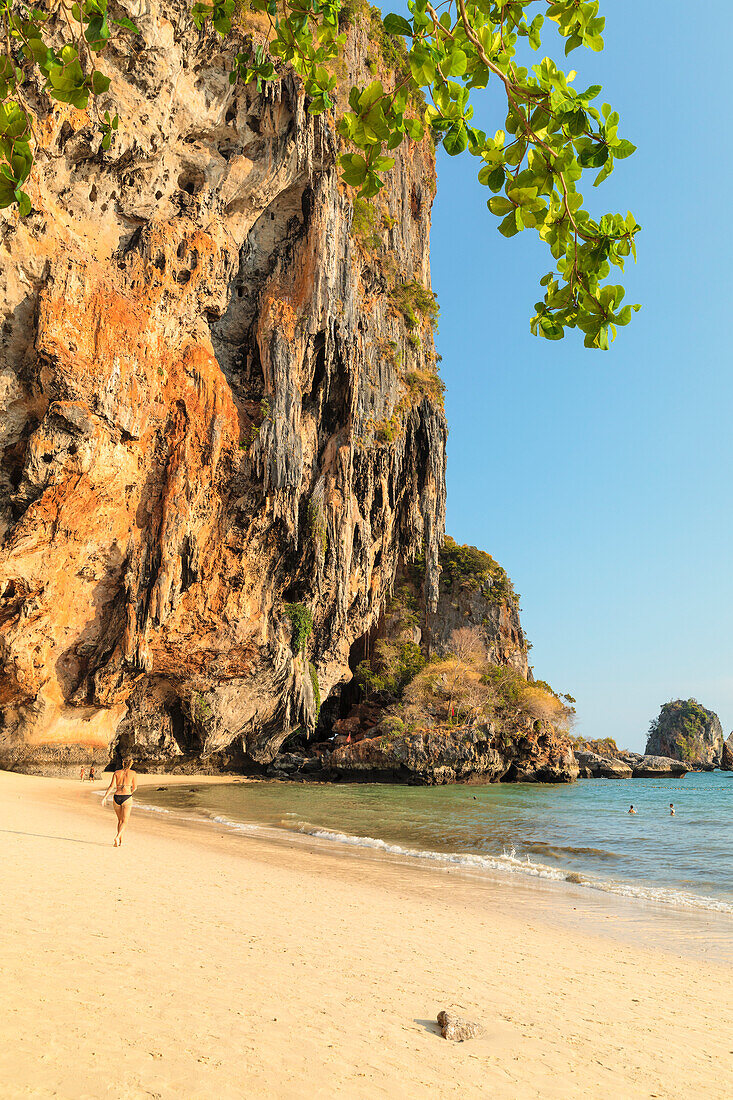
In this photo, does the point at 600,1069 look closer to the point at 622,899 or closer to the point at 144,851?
the point at 622,899

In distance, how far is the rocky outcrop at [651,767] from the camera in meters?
67.5

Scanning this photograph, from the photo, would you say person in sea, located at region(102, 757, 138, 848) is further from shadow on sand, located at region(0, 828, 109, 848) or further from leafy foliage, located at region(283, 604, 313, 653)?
leafy foliage, located at region(283, 604, 313, 653)

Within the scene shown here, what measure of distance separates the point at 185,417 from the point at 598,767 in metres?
53.1

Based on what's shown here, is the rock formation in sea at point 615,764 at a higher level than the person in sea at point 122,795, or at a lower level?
lower

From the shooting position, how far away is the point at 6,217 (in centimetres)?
1596

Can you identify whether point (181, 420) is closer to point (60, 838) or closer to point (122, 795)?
point (122, 795)

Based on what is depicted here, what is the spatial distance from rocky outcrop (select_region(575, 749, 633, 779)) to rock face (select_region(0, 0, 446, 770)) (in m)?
35.6

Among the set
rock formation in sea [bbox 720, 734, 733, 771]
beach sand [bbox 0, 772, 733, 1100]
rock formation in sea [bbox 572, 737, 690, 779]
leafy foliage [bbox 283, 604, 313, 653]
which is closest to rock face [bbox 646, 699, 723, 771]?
rock formation in sea [bbox 720, 734, 733, 771]

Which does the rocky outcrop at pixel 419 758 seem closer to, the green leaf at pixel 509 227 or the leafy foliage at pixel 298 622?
the leafy foliage at pixel 298 622

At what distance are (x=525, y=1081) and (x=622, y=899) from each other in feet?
24.5

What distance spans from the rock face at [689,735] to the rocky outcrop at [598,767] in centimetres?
4154

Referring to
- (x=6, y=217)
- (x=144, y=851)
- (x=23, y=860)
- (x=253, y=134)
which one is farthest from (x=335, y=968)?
(x=253, y=134)

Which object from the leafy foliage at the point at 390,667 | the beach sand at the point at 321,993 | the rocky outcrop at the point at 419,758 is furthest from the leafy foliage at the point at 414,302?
the beach sand at the point at 321,993

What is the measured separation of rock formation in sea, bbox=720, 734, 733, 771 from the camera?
10081 cm
